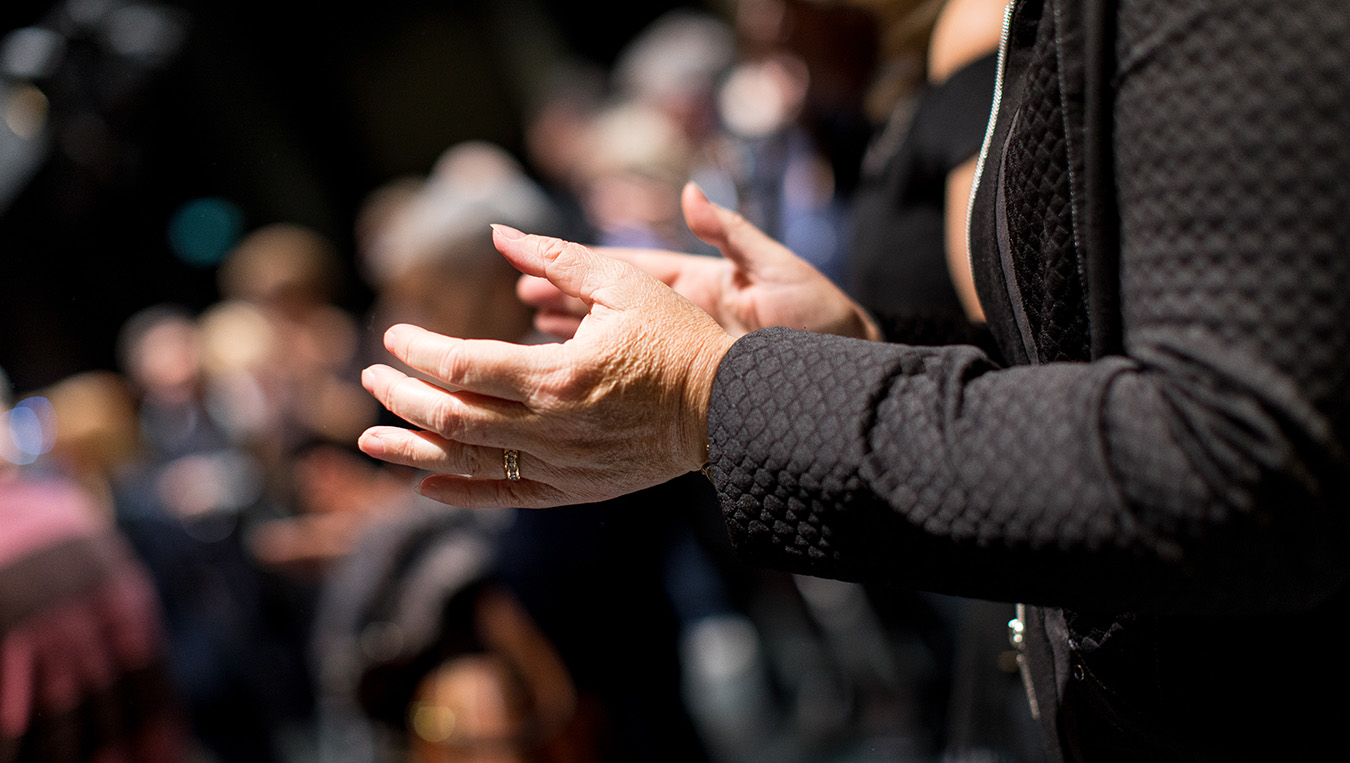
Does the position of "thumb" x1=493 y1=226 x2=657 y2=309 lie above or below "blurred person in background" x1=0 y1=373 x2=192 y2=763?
above

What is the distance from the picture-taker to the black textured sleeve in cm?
33

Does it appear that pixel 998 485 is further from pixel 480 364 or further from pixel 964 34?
pixel 964 34

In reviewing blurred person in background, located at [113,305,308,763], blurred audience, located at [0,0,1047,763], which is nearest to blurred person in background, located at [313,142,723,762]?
blurred audience, located at [0,0,1047,763]

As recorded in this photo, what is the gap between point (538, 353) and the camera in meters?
0.45

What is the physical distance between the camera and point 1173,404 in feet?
1.16

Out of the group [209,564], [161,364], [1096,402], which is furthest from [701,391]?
[161,364]

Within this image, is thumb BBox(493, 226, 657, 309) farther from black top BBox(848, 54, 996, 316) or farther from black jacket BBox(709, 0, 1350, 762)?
black top BBox(848, 54, 996, 316)

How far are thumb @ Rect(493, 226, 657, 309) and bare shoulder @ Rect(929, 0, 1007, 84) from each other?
1.33 ft

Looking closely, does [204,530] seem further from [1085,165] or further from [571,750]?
[1085,165]

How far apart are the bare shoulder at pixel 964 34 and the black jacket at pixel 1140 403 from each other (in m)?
0.22

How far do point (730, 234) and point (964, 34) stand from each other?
29 centimetres

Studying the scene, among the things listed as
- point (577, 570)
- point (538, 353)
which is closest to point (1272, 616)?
point (538, 353)

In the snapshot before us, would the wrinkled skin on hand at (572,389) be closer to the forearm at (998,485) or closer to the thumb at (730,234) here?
the forearm at (998,485)

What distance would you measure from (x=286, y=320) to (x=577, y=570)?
1.67 metres
